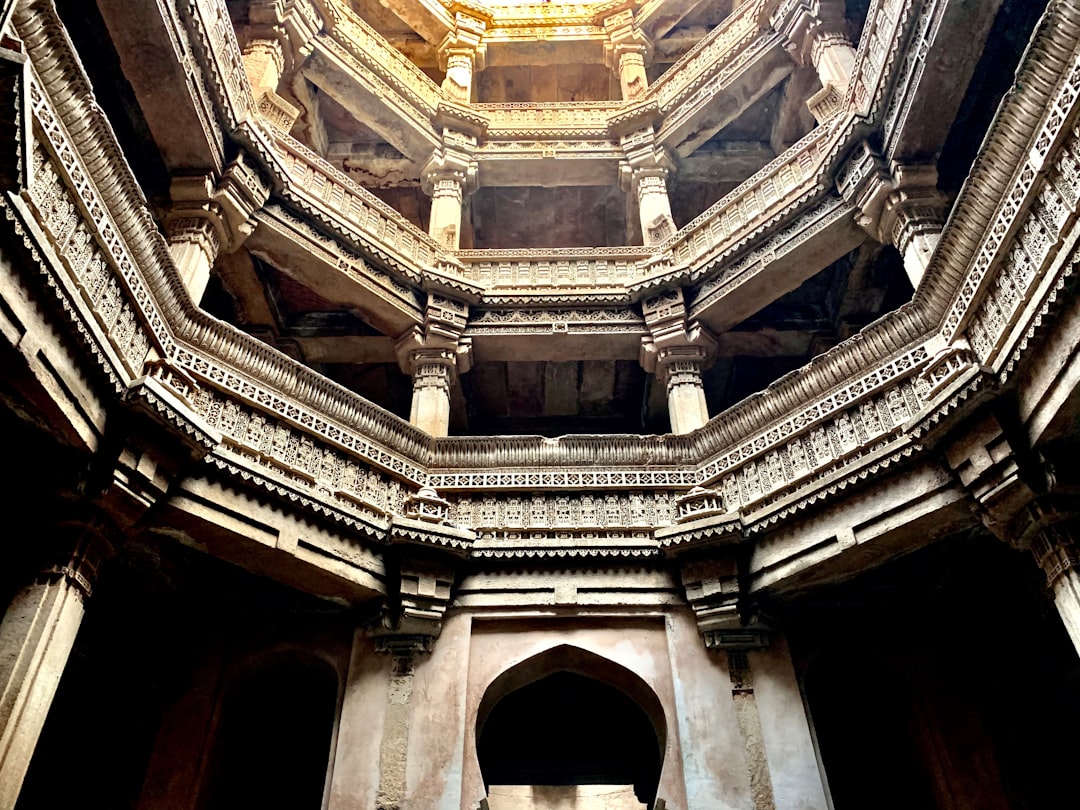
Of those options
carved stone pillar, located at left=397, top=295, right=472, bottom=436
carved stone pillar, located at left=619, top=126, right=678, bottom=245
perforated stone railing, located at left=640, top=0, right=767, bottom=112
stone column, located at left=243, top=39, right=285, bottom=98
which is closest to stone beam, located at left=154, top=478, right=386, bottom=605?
carved stone pillar, located at left=397, top=295, right=472, bottom=436

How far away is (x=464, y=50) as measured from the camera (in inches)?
691

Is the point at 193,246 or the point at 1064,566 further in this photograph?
the point at 193,246

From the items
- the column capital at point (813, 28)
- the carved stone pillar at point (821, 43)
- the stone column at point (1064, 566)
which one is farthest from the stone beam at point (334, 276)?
the column capital at point (813, 28)

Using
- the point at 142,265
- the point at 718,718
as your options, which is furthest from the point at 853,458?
the point at 142,265

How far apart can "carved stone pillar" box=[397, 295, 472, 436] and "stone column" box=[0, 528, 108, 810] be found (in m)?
5.53

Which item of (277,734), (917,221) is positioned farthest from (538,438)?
(917,221)

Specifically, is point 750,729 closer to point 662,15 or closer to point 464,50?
point 464,50

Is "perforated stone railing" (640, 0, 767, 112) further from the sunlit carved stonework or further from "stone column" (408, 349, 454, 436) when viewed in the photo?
"stone column" (408, 349, 454, 436)

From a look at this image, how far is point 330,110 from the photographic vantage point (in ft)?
50.8

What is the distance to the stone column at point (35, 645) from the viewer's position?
14.7ft

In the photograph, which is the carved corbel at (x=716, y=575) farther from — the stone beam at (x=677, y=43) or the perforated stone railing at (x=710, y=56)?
the stone beam at (x=677, y=43)

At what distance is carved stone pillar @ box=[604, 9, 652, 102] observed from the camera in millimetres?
17344

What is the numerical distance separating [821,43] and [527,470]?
967cm

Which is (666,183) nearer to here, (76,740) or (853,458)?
(853,458)
